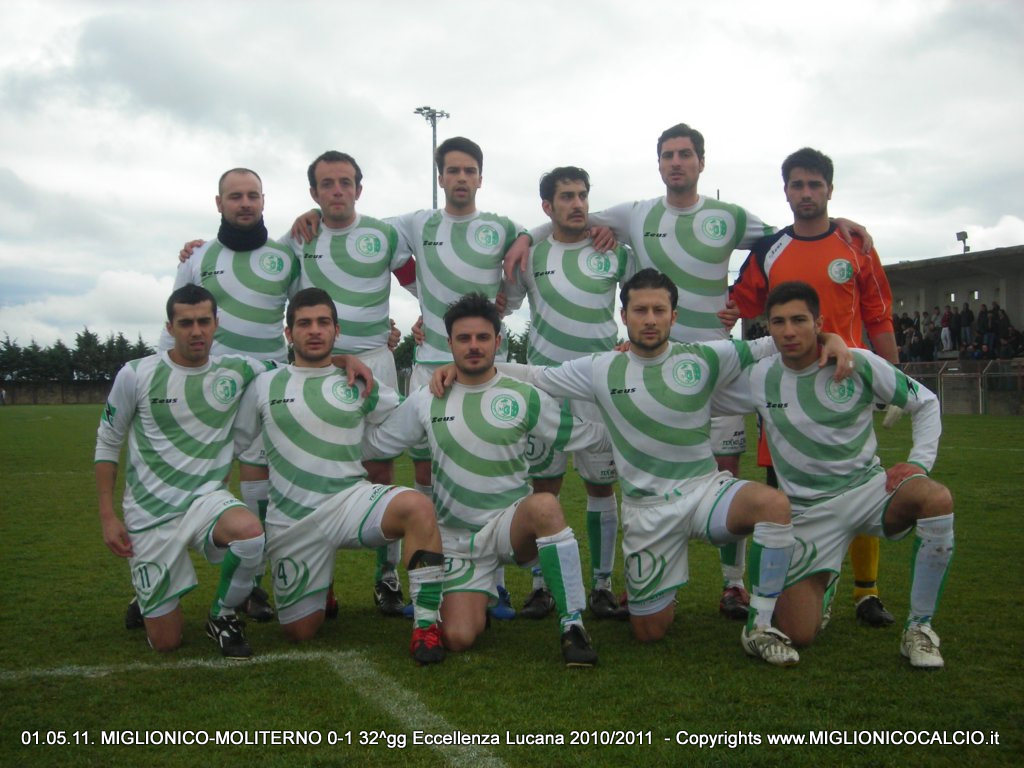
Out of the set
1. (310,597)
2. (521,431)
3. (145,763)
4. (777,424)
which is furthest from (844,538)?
(145,763)

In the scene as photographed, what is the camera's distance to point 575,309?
551cm

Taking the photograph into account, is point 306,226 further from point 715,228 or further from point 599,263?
point 715,228

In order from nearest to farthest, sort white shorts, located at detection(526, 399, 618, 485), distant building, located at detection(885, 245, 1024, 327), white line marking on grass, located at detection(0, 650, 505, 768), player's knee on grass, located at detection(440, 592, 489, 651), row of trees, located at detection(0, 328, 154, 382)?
white line marking on grass, located at detection(0, 650, 505, 768) < player's knee on grass, located at detection(440, 592, 489, 651) < white shorts, located at detection(526, 399, 618, 485) < distant building, located at detection(885, 245, 1024, 327) < row of trees, located at detection(0, 328, 154, 382)

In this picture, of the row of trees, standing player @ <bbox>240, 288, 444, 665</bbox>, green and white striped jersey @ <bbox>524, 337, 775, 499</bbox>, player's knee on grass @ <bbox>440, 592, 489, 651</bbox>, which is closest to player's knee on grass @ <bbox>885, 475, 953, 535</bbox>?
green and white striped jersey @ <bbox>524, 337, 775, 499</bbox>

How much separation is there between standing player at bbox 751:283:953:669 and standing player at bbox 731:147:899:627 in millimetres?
602

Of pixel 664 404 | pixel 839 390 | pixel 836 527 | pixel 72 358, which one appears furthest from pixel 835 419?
pixel 72 358

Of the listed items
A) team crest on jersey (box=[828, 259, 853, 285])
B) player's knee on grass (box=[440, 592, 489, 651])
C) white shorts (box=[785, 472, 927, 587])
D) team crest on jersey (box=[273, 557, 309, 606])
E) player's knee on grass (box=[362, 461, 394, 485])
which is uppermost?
team crest on jersey (box=[828, 259, 853, 285])

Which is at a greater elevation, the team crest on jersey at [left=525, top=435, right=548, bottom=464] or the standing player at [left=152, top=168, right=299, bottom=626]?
the standing player at [left=152, top=168, right=299, bottom=626]

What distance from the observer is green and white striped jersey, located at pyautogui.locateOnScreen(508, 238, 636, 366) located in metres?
5.51

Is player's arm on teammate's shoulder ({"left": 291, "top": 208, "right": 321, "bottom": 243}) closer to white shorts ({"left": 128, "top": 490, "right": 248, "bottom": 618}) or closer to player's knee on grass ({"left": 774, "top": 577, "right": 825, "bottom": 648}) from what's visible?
white shorts ({"left": 128, "top": 490, "right": 248, "bottom": 618})

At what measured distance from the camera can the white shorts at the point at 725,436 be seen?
5246mm

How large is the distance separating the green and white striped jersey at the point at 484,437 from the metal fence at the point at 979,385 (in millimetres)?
18782

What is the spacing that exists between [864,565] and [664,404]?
4.85 ft

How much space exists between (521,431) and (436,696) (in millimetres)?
1501
